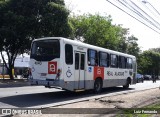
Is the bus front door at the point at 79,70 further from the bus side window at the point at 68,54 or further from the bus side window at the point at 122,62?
the bus side window at the point at 122,62

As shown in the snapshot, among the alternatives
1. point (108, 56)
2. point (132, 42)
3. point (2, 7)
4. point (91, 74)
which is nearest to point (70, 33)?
point (2, 7)

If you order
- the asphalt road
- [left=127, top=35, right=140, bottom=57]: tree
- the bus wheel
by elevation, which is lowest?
the asphalt road

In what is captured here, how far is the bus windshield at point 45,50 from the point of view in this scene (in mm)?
16905

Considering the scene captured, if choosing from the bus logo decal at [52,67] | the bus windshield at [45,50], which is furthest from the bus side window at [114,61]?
the bus logo decal at [52,67]

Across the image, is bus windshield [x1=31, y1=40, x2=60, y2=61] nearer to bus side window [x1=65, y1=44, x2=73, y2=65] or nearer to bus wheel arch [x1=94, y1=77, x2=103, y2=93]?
bus side window [x1=65, y1=44, x2=73, y2=65]

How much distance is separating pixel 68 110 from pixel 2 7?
25.7 meters

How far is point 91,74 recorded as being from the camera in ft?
64.9

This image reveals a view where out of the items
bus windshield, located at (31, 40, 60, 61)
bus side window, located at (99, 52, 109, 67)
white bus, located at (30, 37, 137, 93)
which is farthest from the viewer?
A: bus side window, located at (99, 52, 109, 67)

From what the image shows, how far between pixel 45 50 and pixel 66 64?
4.62 feet

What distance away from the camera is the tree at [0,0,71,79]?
3488cm

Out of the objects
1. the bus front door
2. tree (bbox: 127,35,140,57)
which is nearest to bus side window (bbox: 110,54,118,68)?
the bus front door

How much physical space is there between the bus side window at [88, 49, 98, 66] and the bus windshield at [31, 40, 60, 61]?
3114mm

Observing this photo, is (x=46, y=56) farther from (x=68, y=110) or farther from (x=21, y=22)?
(x=21, y=22)

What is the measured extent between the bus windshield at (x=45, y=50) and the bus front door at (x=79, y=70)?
150 centimetres
